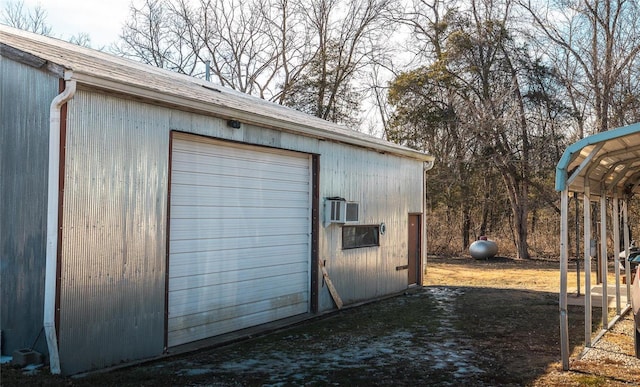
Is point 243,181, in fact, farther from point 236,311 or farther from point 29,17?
point 29,17

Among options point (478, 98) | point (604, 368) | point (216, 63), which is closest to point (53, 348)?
point (604, 368)

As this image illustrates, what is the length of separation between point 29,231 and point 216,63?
66.9 feet

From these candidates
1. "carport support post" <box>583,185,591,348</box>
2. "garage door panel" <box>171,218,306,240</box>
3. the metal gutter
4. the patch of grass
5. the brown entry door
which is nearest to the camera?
the patch of grass

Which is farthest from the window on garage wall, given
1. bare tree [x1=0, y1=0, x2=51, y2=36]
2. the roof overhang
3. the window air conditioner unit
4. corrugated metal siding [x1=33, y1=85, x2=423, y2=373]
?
bare tree [x1=0, y1=0, x2=51, y2=36]

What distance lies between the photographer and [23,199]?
5.37 metres

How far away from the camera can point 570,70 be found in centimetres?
1886

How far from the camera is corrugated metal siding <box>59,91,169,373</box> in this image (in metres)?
5.22

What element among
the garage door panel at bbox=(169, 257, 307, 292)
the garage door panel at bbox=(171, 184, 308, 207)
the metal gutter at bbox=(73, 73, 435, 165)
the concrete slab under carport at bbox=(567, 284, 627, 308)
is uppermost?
the metal gutter at bbox=(73, 73, 435, 165)

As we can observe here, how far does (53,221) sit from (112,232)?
2.20 feet

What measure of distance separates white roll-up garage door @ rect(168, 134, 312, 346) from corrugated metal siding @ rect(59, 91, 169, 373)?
→ 45 cm

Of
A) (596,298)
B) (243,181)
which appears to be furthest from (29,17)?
(596,298)

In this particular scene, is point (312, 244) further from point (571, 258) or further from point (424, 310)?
point (571, 258)

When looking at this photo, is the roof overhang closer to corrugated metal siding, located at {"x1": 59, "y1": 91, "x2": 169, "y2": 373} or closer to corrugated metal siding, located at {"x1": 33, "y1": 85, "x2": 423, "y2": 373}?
corrugated metal siding, located at {"x1": 33, "y1": 85, "x2": 423, "y2": 373}

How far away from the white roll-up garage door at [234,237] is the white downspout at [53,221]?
1610mm
